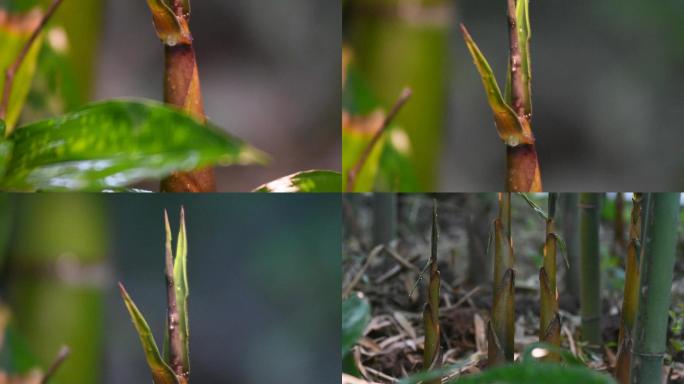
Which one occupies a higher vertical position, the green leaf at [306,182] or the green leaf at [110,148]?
the green leaf at [110,148]

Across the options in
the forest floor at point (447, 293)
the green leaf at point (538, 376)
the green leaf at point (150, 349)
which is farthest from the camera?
the forest floor at point (447, 293)

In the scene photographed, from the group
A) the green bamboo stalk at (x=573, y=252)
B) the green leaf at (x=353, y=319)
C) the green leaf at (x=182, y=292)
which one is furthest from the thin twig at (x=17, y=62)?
the green bamboo stalk at (x=573, y=252)

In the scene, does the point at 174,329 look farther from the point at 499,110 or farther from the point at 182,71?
the point at 499,110

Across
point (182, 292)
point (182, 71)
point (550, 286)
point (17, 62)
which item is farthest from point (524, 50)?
point (17, 62)

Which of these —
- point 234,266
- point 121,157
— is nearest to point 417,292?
point 234,266

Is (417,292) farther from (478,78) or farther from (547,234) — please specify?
(478,78)

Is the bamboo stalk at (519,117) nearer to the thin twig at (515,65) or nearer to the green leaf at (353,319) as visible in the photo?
the thin twig at (515,65)

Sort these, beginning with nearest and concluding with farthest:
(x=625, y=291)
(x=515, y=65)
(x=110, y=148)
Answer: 1. (x=110, y=148)
2. (x=515, y=65)
3. (x=625, y=291)
